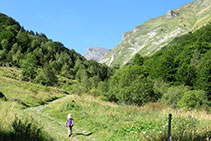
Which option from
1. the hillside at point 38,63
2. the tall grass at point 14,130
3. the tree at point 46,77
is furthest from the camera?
the hillside at point 38,63

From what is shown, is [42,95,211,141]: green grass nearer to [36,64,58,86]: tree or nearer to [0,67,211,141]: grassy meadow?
[0,67,211,141]: grassy meadow

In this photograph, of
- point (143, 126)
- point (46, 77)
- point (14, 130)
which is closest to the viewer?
point (14, 130)

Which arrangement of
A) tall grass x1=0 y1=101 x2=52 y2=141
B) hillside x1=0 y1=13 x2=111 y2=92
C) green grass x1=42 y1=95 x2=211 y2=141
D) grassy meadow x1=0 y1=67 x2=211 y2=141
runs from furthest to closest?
hillside x1=0 y1=13 x2=111 y2=92
green grass x1=42 y1=95 x2=211 y2=141
grassy meadow x1=0 y1=67 x2=211 y2=141
tall grass x1=0 y1=101 x2=52 y2=141

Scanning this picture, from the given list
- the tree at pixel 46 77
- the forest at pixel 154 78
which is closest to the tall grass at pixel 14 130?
the forest at pixel 154 78

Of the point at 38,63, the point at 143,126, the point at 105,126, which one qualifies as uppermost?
the point at 38,63

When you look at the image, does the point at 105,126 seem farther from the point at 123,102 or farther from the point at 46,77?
→ the point at 46,77

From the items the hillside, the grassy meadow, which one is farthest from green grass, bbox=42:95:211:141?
the hillside

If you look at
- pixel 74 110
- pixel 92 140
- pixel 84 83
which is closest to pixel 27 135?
pixel 92 140

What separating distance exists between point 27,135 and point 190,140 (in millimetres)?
7027

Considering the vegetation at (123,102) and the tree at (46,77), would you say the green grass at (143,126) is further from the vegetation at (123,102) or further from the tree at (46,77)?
the tree at (46,77)

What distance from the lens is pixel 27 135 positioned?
22.6 ft

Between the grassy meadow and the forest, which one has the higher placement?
the forest

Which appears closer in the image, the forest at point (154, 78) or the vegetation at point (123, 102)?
the vegetation at point (123, 102)

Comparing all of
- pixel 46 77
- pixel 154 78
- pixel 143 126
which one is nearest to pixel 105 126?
pixel 143 126
